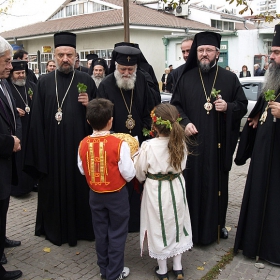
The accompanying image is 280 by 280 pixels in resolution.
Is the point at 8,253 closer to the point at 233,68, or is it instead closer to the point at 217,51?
the point at 217,51

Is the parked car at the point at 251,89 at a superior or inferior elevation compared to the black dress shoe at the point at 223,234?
superior

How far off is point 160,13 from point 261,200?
29372 mm

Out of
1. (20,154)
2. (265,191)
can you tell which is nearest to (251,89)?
(20,154)

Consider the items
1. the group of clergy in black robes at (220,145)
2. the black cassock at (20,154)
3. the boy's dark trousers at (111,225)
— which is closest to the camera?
the boy's dark trousers at (111,225)

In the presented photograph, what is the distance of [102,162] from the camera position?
3602 millimetres

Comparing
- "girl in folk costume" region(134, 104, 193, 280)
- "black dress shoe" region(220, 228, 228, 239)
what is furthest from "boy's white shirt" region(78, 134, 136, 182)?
"black dress shoe" region(220, 228, 228, 239)

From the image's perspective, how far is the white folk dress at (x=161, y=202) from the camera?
3.65 metres

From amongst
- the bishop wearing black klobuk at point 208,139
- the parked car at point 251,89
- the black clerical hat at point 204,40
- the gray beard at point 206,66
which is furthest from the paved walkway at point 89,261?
the parked car at point 251,89

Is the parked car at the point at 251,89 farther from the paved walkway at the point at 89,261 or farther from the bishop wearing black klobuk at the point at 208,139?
the bishop wearing black klobuk at the point at 208,139

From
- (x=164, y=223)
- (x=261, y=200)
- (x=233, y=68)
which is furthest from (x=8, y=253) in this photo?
(x=233, y=68)

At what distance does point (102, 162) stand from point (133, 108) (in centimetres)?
148

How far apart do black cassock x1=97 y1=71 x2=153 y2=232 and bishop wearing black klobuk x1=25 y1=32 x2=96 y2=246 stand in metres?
0.39

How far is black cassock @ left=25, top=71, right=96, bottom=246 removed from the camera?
466cm

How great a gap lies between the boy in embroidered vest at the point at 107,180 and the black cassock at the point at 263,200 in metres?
1.41
